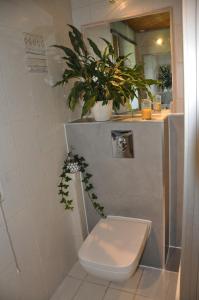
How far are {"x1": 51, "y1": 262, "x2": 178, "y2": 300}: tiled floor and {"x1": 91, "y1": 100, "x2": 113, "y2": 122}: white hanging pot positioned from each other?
123 cm

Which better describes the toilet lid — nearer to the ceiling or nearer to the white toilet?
the white toilet

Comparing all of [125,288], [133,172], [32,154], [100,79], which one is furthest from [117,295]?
[100,79]

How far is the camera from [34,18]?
1.42m

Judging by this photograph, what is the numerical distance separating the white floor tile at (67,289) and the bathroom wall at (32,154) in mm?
48

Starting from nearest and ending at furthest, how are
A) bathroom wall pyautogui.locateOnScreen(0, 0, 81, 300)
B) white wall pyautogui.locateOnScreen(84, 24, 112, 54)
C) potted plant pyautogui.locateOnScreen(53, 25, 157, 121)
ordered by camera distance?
1. bathroom wall pyautogui.locateOnScreen(0, 0, 81, 300)
2. potted plant pyautogui.locateOnScreen(53, 25, 157, 121)
3. white wall pyautogui.locateOnScreen(84, 24, 112, 54)

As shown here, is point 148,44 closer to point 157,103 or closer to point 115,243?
point 157,103

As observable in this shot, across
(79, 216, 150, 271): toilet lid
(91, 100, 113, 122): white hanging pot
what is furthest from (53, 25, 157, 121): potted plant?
A: (79, 216, 150, 271): toilet lid

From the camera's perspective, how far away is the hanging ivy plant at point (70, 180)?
5.64ft

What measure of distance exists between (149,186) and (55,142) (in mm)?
751

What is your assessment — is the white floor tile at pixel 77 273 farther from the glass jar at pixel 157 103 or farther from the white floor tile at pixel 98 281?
the glass jar at pixel 157 103

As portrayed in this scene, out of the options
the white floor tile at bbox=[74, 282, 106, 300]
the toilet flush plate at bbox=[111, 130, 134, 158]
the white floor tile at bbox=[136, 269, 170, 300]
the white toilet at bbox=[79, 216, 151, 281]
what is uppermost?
the toilet flush plate at bbox=[111, 130, 134, 158]

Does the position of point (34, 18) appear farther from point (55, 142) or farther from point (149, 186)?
point (149, 186)

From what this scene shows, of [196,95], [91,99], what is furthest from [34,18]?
[196,95]

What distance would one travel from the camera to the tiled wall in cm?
158
